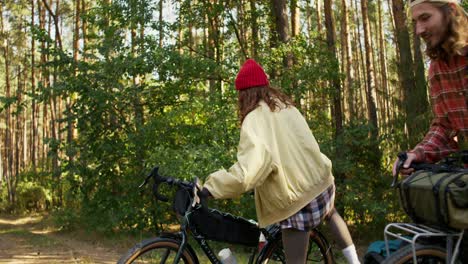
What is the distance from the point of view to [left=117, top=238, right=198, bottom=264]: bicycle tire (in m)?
3.34

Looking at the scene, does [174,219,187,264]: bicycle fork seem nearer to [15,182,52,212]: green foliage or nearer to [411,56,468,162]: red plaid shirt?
[411,56,468,162]: red plaid shirt

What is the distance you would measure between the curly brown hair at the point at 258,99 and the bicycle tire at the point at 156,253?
96 cm

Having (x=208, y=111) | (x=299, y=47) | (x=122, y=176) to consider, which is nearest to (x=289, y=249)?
(x=208, y=111)

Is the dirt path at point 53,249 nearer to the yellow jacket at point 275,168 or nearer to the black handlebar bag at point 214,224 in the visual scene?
the black handlebar bag at point 214,224

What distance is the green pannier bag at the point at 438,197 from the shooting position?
7.55 ft

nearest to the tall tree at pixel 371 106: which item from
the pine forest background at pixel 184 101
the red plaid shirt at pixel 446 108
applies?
the pine forest background at pixel 184 101

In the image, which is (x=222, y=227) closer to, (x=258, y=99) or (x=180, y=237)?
(x=180, y=237)

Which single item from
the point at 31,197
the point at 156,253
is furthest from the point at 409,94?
the point at 31,197

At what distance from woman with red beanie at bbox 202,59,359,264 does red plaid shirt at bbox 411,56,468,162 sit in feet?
2.83

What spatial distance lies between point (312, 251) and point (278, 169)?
1.38 meters

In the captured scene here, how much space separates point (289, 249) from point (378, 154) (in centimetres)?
816

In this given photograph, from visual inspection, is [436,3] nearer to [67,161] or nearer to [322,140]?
[322,140]

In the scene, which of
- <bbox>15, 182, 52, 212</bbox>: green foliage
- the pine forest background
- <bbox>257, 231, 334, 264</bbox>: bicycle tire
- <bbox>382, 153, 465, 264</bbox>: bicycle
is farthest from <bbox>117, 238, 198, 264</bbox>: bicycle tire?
<bbox>15, 182, 52, 212</bbox>: green foliage

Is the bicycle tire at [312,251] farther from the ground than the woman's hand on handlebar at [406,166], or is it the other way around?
the woman's hand on handlebar at [406,166]
